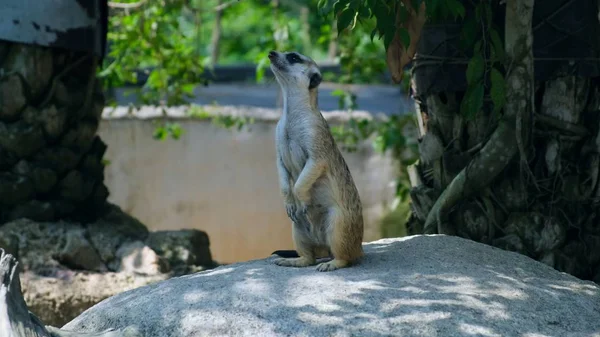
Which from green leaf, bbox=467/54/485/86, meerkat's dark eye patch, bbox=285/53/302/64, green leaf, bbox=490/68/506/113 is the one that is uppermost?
meerkat's dark eye patch, bbox=285/53/302/64

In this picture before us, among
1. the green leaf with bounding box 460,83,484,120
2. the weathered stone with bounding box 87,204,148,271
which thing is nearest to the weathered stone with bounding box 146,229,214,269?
the weathered stone with bounding box 87,204,148,271

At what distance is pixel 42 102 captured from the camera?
629 cm

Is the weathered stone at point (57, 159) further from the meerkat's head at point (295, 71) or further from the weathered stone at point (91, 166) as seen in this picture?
the meerkat's head at point (295, 71)

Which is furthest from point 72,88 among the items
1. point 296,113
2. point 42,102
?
point 296,113

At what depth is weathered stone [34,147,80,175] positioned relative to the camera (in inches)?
246

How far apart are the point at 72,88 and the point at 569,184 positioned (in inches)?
128

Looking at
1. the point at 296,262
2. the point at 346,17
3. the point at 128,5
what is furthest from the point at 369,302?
the point at 128,5

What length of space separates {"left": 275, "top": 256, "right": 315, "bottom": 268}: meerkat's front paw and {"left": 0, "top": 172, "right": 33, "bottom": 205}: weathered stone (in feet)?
6.69

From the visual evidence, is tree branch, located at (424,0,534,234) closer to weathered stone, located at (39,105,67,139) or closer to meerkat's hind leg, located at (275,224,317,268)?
meerkat's hind leg, located at (275,224,317,268)

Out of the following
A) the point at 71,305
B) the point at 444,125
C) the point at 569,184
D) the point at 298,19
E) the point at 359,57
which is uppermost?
the point at 298,19

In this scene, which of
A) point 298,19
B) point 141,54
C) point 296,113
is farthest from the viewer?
point 298,19

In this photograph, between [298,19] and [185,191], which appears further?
[298,19]

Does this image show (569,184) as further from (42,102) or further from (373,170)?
(373,170)

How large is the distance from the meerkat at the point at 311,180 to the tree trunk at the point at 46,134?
1897 mm
